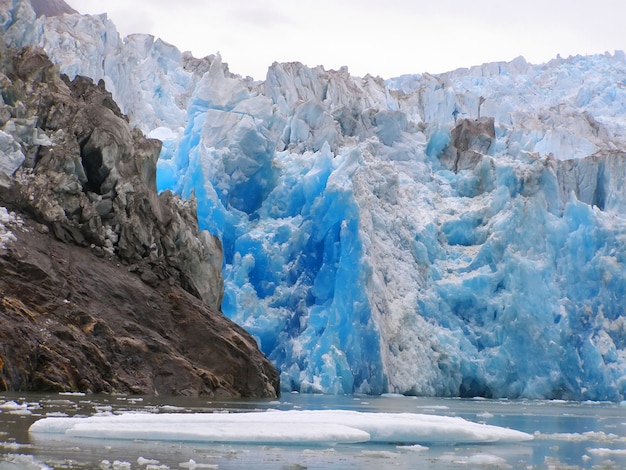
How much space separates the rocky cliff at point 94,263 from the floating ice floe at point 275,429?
6864 millimetres

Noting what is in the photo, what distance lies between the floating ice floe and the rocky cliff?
6864mm

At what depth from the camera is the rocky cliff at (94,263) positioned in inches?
687

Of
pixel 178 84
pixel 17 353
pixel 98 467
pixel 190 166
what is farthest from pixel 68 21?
pixel 98 467

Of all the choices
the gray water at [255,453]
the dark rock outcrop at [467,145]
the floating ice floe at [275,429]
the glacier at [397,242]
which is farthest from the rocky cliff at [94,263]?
the dark rock outcrop at [467,145]

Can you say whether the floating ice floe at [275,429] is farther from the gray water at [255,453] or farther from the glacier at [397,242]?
the glacier at [397,242]

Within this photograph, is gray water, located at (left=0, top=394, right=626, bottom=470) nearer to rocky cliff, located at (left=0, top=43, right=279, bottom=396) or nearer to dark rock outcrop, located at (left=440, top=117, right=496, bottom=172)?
rocky cliff, located at (left=0, top=43, right=279, bottom=396)

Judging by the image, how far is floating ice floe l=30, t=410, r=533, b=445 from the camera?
915 cm

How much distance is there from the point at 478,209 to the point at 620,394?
8.23 meters

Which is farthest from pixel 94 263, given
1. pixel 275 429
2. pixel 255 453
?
pixel 255 453

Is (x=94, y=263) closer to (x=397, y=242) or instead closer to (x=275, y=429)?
(x=275, y=429)

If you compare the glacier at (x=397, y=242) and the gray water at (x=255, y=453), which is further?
the glacier at (x=397, y=242)

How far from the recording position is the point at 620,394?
30.6 m

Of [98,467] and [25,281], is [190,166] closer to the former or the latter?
[25,281]

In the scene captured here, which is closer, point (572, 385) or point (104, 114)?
point (104, 114)
